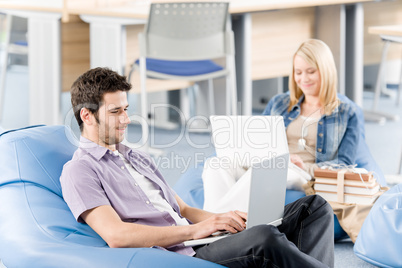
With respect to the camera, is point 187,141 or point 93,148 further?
point 187,141

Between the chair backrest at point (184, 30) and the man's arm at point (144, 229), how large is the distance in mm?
1961

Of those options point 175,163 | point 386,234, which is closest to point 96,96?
point 386,234

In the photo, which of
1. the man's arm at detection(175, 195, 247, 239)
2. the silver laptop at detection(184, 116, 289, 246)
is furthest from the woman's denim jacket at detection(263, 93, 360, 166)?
the man's arm at detection(175, 195, 247, 239)

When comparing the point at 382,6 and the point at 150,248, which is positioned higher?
the point at 382,6

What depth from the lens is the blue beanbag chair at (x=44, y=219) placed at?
166 centimetres

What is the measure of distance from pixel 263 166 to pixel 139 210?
1.34 ft

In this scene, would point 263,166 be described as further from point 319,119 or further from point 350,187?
point 319,119

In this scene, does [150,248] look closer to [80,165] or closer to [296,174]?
[80,165]

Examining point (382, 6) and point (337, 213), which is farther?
point (382, 6)

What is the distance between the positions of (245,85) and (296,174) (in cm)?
183

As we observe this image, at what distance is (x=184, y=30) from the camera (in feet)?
11.9

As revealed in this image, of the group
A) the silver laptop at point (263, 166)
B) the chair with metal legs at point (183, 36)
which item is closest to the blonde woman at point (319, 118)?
the silver laptop at point (263, 166)

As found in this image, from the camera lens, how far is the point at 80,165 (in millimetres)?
1810

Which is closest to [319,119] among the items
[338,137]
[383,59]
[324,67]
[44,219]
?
[338,137]
